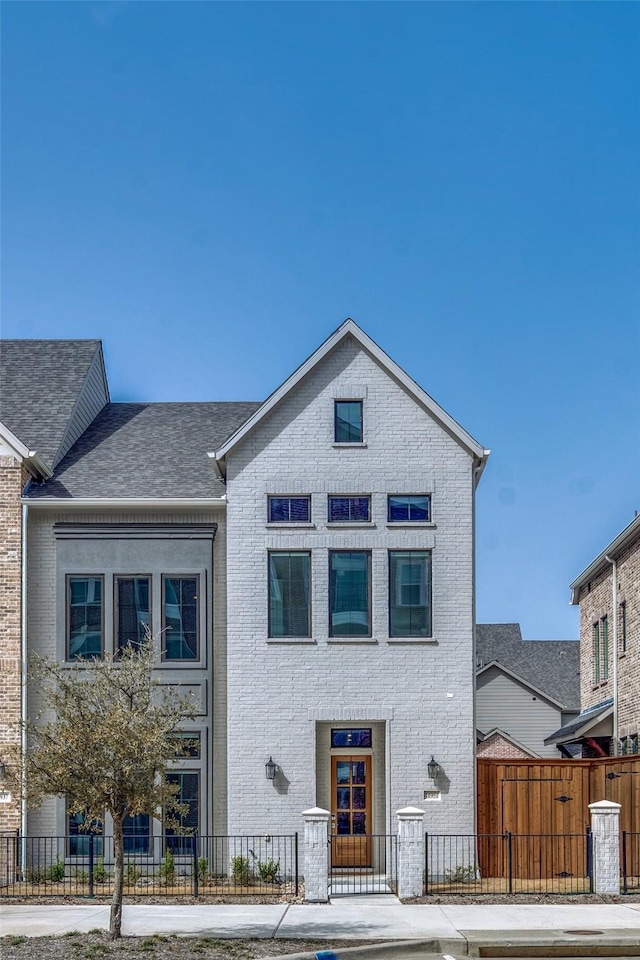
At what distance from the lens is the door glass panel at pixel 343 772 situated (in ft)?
79.6

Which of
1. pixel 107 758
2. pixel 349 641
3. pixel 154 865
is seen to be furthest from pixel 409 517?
pixel 107 758

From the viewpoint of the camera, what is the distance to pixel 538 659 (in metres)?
56.5

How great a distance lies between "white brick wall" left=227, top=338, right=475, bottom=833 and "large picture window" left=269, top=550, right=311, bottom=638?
184 millimetres

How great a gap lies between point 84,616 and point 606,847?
11.0 metres

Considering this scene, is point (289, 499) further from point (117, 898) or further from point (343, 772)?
point (117, 898)

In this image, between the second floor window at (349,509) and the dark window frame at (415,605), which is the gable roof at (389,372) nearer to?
the second floor window at (349,509)

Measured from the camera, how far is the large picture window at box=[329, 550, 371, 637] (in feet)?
79.5

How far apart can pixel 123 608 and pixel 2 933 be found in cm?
918

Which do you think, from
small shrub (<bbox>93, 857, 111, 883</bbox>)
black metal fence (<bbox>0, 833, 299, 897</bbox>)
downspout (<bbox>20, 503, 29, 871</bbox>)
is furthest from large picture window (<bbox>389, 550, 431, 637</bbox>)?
downspout (<bbox>20, 503, 29, 871</bbox>)

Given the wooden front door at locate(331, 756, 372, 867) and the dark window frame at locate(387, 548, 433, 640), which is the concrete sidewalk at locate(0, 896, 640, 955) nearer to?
the wooden front door at locate(331, 756, 372, 867)

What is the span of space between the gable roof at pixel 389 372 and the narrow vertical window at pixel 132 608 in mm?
3049

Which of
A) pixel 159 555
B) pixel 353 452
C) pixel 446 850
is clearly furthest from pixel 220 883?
pixel 353 452

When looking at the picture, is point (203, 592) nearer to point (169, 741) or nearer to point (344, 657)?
point (344, 657)

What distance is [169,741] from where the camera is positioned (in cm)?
1680
